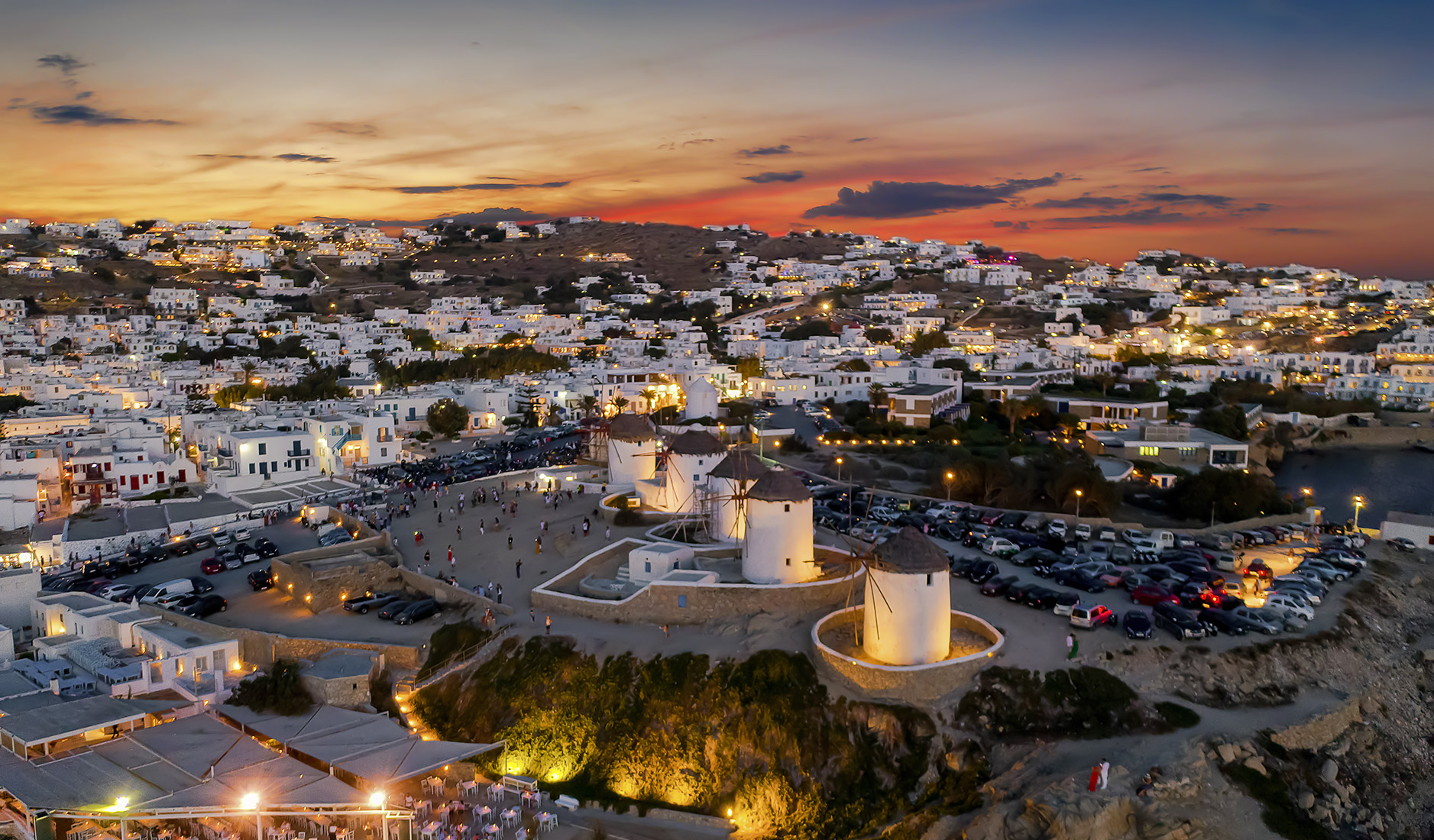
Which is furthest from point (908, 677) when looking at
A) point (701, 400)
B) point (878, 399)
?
point (878, 399)

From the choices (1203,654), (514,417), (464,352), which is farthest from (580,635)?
(464,352)

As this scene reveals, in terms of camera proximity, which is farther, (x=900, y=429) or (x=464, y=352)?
(x=464, y=352)

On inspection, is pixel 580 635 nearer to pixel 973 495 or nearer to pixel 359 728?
pixel 359 728

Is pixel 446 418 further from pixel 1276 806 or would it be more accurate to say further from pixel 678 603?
pixel 1276 806

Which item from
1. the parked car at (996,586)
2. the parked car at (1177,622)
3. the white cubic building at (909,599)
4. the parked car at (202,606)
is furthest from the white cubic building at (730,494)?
the parked car at (202,606)

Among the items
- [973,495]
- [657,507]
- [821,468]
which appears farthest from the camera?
[821,468]

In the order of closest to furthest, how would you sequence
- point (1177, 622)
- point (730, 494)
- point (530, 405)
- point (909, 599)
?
point (909, 599)
point (1177, 622)
point (730, 494)
point (530, 405)
